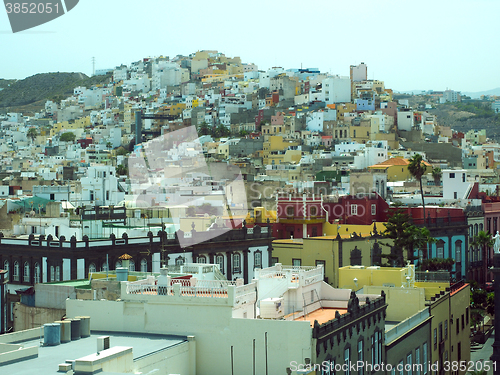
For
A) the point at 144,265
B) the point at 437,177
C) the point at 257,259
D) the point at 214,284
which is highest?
the point at 437,177

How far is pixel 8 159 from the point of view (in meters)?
144

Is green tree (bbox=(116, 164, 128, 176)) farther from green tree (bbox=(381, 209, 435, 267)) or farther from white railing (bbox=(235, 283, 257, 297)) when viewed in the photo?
white railing (bbox=(235, 283, 257, 297))

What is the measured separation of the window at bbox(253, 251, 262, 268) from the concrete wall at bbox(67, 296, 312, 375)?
2111 cm

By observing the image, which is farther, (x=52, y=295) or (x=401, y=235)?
(x=401, y=235)

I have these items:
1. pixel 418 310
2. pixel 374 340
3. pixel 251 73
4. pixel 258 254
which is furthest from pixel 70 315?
pixel 251 73

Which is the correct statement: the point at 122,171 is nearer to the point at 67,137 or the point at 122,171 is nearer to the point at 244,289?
the point at 67,137

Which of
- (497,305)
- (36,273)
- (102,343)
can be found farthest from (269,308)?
(36,273)

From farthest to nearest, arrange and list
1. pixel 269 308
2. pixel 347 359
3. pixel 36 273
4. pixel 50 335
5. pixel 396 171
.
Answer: pixel 396 171 < pixel 36 273 < pixel 269 308 < pixel 347 359 < pixel 50 335

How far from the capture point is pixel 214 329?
66.9 feet

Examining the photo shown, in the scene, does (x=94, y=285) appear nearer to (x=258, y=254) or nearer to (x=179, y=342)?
(x=179, y=342)

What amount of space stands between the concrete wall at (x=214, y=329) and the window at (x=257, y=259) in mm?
21110

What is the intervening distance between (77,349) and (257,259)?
24214 mm

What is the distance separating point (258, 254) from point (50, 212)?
12400mm

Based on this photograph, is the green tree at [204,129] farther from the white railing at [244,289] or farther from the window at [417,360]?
the white railing at [244,289]
